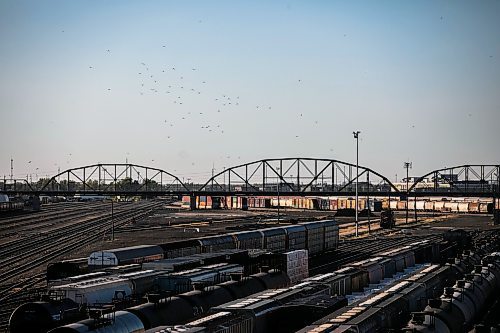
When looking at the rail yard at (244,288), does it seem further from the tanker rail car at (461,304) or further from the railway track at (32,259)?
the railway track at (32,259)

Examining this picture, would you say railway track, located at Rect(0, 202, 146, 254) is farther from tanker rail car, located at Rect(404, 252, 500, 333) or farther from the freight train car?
tanker rail car, located at Rect(404, 252, 500, 333)

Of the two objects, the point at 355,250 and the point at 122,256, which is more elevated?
the point at 122,256

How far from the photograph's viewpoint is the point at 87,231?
353 ft

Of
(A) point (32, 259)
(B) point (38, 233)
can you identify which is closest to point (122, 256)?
(A) point (32, 259)

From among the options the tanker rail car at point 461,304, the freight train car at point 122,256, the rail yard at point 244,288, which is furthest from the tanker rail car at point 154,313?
the freight train car at point 122,256

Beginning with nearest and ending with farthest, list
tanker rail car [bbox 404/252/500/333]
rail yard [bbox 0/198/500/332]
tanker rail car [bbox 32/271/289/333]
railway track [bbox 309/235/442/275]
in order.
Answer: tanker rail car [bbox 32/271/289/333], rail yard [bbox 0/198/500/332], tanker rail car [bbox 404/252/500/333], railway track [bbox 309/235/442/275]

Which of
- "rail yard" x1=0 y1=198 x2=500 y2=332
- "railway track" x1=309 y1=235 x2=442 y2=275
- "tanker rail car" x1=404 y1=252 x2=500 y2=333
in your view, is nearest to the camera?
"rail yard" x1=0 y1=198 x2=500 y2=332

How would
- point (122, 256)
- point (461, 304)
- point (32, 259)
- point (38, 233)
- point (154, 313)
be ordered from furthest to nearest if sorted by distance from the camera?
point (38, 233)
point (32, 259)
point (122, 256)
point (461, 304)
point (154, 313)

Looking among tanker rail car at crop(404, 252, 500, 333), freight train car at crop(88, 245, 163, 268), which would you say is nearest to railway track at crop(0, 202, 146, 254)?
freight train car at crop(88, 245, 163, 268)

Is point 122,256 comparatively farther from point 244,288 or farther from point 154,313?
point 154,313

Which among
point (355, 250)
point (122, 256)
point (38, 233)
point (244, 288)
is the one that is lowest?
point (355, 250)

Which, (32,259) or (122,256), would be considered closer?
(122,256)

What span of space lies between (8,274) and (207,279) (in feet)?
99.7

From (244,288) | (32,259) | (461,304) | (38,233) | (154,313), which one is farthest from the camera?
(38,233)
